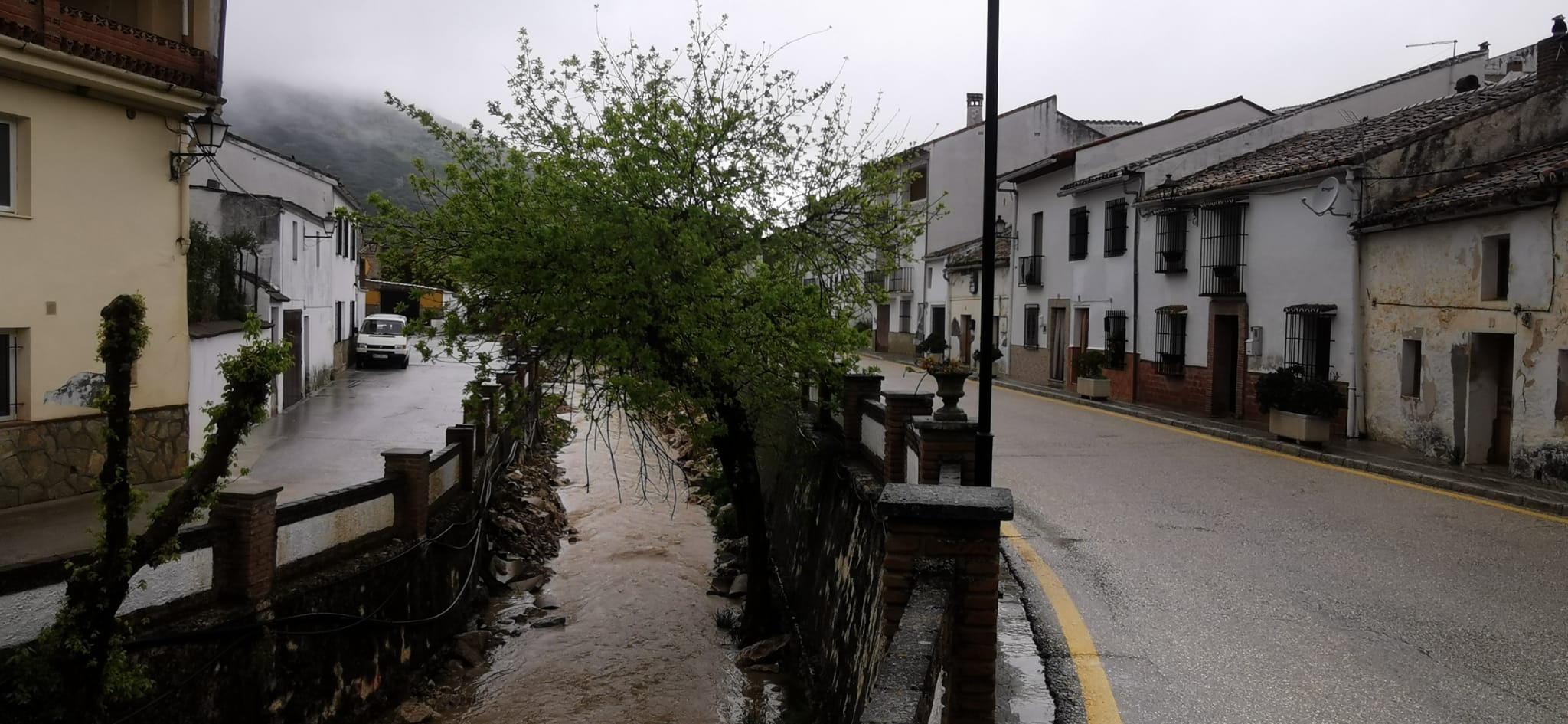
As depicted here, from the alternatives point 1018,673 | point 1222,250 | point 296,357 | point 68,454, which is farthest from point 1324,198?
point 296,357

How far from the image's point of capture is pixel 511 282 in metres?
9.71

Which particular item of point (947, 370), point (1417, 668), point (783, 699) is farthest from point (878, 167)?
point (1417, 668)

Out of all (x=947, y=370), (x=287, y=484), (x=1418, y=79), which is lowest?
(x=287, y=484)

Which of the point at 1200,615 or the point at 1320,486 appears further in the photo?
the point at 1320,486

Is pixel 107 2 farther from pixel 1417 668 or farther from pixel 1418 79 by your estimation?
pixel 1418 79

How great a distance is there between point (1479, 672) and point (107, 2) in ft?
55.0

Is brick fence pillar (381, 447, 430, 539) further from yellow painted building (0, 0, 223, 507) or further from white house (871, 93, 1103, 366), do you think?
white house (871, 93, 1103, 366)

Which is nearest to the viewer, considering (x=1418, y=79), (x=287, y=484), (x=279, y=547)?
(x=279, y=547)

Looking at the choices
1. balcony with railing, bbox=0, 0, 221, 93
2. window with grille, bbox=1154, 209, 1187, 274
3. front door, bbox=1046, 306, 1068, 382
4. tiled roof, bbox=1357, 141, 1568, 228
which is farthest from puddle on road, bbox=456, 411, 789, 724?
front door, bbox=1046, 306, 1068, 382

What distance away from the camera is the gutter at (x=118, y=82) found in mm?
11641

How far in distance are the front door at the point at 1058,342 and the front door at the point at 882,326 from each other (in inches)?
672

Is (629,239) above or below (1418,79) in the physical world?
below

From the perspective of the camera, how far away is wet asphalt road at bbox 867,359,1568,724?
5527mm

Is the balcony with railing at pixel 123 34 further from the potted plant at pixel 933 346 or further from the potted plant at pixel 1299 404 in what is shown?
the potted plant at pixel 933 346
